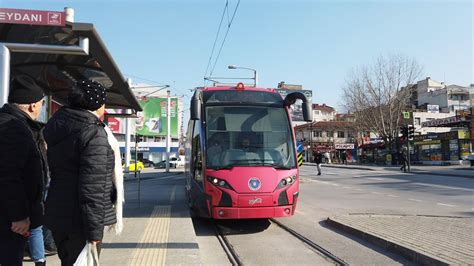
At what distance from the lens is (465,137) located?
146 feet

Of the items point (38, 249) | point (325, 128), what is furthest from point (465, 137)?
point (325, 128)

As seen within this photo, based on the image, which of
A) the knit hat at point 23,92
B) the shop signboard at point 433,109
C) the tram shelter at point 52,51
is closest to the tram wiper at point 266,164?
the tram shelter at point 52,51

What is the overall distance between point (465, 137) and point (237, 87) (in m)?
42.0

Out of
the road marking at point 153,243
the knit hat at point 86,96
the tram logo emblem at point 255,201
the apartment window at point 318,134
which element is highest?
the apartment window at point 318,134

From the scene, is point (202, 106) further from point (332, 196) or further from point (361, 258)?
point (332, 196)

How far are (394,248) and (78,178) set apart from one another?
17.6 feet

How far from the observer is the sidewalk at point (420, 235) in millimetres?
5988

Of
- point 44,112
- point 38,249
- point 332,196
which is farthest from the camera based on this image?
point 332,196

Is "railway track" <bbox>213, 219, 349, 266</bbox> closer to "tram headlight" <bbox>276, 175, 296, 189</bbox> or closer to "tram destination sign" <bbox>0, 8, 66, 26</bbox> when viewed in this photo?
"tram headlight" <bbox>276, 175, 296, 189</bbox>

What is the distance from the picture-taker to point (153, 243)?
6.59m

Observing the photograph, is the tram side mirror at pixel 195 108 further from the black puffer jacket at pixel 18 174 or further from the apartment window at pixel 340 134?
the apartment window at pixel 340 134

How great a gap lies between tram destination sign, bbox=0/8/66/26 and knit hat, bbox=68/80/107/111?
161 inches

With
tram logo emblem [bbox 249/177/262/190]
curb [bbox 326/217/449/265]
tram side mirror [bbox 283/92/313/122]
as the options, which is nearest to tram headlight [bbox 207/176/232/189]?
tram logo emblem [bbox 249/177/262/190]

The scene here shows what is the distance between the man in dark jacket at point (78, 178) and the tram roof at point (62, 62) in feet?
14.2
